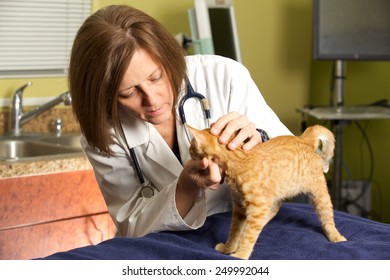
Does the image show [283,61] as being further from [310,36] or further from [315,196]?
[315,196]

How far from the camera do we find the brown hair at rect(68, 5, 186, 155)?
1444 millimetres

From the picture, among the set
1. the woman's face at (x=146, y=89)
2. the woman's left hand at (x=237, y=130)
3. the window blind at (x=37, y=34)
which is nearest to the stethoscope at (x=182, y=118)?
the woman's face at (x=146, y=89)

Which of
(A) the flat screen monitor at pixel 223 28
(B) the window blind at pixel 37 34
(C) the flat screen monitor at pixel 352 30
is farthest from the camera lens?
(C) the flat screen monitor at pixel 352 30

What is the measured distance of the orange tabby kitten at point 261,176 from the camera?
123cm

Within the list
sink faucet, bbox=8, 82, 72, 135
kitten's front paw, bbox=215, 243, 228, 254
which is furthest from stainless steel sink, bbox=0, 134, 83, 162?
kitten's front paw, bbox=215, 243, 228, 254

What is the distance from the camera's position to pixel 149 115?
1483mm

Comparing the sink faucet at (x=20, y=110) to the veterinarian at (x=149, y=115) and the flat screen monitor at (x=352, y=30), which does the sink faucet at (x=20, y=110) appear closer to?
the veterinarian at (x=149, y=115)

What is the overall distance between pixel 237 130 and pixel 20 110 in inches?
61.2

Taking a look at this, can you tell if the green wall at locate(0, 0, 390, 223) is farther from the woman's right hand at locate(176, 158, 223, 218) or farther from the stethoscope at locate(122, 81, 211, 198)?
the woman's right hand at locate(176, 158, 223, 218)

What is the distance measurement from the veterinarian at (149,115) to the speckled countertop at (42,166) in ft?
1.73

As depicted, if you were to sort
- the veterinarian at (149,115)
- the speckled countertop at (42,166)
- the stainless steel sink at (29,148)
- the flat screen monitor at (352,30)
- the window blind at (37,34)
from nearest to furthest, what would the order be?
the veterinarian at (149,115) < the speckled countertop at (42,166) < the stainless steel sink at (29,148) < the window blind at (37,34) < the flat screen monitor at (352,30)

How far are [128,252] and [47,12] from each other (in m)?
1.78

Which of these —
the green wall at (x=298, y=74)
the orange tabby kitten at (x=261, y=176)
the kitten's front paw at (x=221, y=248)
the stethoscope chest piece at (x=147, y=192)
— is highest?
the orange tabby kitten at (x=261, y=176)

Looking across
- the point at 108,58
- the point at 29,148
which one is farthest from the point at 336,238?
the point at 29,148
